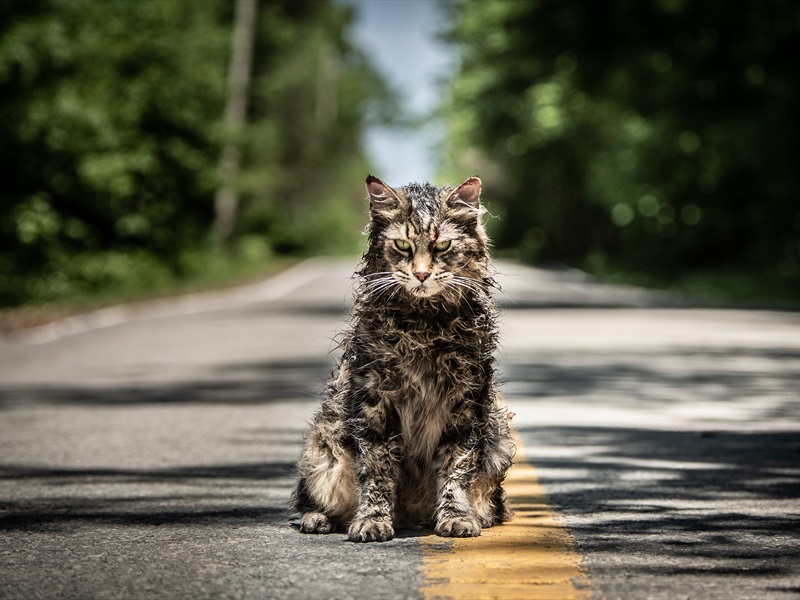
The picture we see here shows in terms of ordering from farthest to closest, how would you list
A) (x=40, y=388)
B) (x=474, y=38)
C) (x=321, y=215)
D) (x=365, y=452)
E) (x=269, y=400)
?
1. (x=321, y=215)
2. (x=474, y=38)
3. (x=40, y=388)
4. (x=269, y=400)
5. (x=365, y=452)

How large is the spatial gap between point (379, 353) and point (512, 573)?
0.99m

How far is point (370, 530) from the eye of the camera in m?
5.11

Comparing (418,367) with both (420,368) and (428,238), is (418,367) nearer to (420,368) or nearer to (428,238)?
(420,368)

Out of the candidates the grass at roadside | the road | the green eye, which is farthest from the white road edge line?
the green eye

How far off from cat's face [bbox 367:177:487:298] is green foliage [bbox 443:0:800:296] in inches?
892

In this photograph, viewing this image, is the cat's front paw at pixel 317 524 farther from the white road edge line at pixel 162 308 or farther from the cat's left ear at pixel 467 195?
the white road edge line at pixel 162 308

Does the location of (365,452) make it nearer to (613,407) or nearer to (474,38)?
(613,407)

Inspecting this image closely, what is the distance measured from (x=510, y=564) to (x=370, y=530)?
597 mm

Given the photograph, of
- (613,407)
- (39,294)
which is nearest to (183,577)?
(613,407)

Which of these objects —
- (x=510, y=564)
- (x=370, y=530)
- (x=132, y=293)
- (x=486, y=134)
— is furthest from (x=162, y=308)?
(x=486, y=134)

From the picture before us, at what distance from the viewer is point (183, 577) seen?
4688 mm

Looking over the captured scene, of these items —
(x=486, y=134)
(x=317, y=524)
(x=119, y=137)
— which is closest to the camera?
(x=317, y=524)

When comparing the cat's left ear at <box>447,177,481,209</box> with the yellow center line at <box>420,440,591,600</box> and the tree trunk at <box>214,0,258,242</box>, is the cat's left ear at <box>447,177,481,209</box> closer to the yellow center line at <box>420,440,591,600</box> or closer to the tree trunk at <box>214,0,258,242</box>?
the yellow center line at <box>420,440,591,600</box>

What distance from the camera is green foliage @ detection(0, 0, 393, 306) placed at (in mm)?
26500
